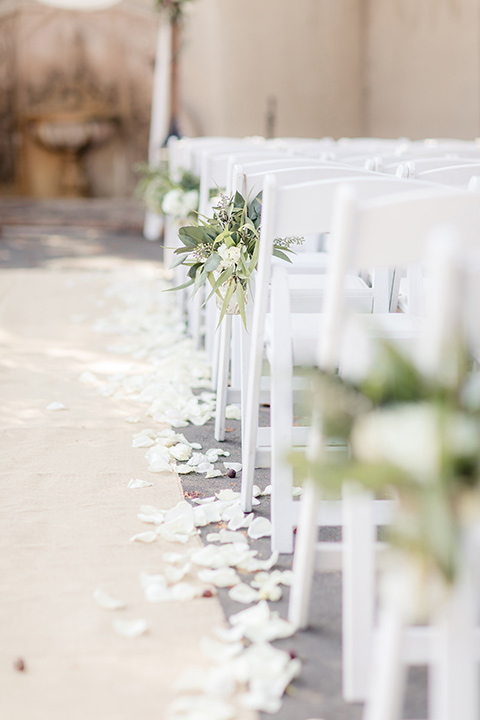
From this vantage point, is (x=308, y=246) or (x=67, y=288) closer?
(x=308, y=246)

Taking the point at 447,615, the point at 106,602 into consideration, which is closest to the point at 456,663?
the point at 447,615

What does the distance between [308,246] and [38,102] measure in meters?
8.90

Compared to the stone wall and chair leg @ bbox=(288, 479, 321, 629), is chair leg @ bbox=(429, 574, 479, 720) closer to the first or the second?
chair leg @ bbox=(288, 479, 321, 629)

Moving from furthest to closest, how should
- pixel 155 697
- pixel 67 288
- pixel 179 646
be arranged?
1. pixel 67 288
2. pixel 179 646
3. pixel 155 697

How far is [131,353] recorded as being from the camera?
13.2 ft

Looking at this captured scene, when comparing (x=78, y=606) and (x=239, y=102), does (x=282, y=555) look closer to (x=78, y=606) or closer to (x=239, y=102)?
(x=78, y=606)

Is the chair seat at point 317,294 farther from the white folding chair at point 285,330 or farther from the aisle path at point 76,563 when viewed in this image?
the aisle path at point 76,563

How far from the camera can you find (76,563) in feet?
6.55

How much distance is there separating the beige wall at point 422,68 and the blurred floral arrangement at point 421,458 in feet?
24.9

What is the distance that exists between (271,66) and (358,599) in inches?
401

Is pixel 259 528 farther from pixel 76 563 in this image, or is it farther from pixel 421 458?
pixel 421 458

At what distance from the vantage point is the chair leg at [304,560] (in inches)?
62.8

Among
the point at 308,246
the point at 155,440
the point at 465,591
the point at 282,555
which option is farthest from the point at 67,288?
the point at 465,591

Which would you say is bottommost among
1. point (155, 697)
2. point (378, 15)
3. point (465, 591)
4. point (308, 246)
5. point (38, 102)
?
point (155, 697)
